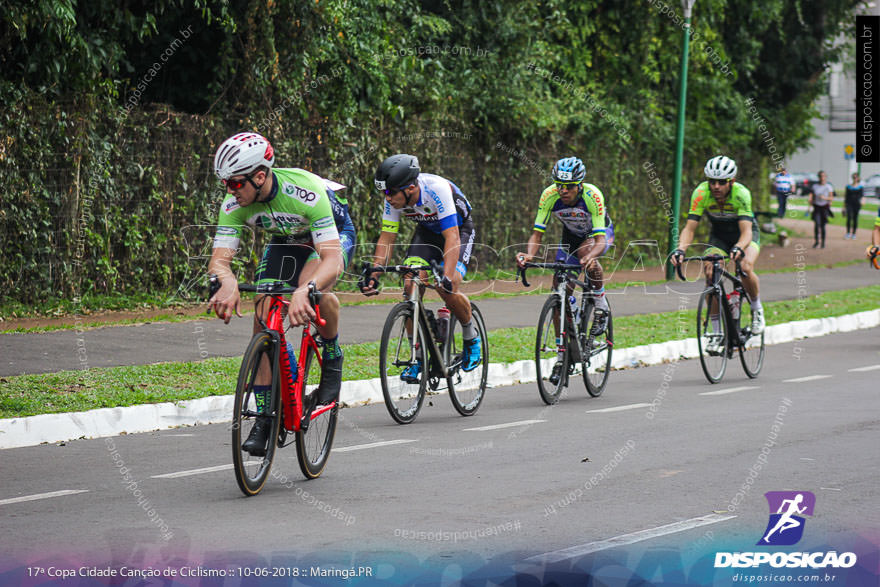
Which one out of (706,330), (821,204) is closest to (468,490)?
(706,330)

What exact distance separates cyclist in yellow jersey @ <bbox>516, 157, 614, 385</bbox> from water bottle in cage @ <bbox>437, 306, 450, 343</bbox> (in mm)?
1097

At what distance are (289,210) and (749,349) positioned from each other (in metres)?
7.39

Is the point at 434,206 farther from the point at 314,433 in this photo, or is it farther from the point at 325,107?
the point at 325,107

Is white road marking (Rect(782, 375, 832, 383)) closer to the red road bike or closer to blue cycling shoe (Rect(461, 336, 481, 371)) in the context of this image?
blue cycling shoe (Rect(461, 336, 481, 371))

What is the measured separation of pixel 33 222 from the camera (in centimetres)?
1445

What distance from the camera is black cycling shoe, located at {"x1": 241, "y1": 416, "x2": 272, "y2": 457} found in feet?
21.7

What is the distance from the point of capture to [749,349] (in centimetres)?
1309

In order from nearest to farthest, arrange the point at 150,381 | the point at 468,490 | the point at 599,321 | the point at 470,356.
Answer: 1. the point at 468,490
2. the point at 470,356
3. the point at 150,381
4. the point at 599,321

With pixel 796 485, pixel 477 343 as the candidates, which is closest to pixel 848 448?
pixel 796 485

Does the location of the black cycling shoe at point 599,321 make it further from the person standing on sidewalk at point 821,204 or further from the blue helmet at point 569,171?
the person standing on sidewalk at point 821,204

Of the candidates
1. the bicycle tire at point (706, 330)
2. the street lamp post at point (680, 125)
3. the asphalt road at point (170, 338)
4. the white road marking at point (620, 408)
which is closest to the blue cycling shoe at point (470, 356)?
the white road marking at point (620, 408)

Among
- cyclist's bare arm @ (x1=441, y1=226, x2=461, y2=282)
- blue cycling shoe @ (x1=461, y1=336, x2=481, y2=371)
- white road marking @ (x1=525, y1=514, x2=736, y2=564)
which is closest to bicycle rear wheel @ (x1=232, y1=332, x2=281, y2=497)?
white road marking @ (x1=525, y1=514, x2=736, y2=564)

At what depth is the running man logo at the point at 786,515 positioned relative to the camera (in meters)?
5.88

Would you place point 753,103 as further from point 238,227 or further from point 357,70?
point 238,227
